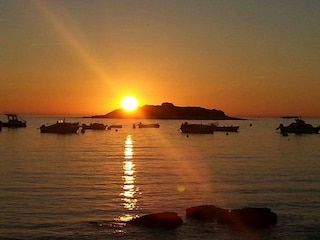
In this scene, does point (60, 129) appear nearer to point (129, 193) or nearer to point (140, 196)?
point (129, 193)

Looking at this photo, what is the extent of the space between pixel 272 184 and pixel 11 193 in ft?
69.3

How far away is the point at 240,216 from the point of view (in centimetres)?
2648

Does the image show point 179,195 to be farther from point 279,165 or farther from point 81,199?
point 279,165

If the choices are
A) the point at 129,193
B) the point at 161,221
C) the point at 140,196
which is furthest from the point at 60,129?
the point at 161,221

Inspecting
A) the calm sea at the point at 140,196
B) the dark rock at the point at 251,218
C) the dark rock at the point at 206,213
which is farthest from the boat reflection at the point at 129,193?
the dark rock at the point at 251,218

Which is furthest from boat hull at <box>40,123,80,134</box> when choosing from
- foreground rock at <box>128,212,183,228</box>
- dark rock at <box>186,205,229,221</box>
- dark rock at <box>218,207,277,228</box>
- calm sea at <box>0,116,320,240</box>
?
dark rock at <box>218,207,277,228</box>

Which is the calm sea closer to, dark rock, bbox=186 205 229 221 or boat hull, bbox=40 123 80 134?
dark rock, bbox=186 205 229 221

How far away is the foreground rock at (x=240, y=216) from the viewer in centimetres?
2603

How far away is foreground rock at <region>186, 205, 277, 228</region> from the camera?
2603 cm

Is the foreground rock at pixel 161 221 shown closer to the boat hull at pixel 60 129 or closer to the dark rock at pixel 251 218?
the dark rock at pixel 251 218

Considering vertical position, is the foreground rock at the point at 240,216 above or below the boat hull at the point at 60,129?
below

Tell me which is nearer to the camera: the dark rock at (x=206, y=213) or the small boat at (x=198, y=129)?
the dark rock at (x=206, y=213)

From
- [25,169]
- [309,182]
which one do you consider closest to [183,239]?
[309,182]

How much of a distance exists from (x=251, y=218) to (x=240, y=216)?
663 mm
